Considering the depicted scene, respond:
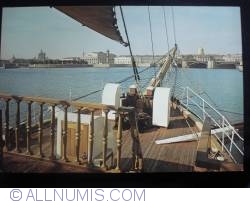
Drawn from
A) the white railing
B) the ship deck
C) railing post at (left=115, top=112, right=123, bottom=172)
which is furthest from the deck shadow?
the white railing

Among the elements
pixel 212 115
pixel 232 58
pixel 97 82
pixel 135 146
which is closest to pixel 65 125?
pixel 97 82

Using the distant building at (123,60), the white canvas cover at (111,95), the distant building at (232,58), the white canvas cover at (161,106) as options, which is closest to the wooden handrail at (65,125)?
the white canvas cover at (111,95)

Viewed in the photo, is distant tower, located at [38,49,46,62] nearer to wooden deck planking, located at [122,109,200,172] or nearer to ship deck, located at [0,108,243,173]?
ship deck, located at [0,108,243,173]

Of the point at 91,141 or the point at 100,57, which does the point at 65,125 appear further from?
the point at 100,57

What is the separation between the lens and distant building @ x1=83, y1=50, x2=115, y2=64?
1823 millimetres

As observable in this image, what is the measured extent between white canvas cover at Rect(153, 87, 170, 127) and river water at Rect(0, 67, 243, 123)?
0.10 m

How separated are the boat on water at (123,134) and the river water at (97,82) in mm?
46

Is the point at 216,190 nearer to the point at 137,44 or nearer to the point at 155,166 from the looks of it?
the point at 155,166

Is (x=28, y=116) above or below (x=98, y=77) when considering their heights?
below

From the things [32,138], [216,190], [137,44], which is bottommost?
[216,190]

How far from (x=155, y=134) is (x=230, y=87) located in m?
0.55

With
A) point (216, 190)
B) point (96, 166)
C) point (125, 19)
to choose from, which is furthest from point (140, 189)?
point (125, 19)

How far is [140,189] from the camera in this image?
1.84 m

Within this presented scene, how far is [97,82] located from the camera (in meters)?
1.84
